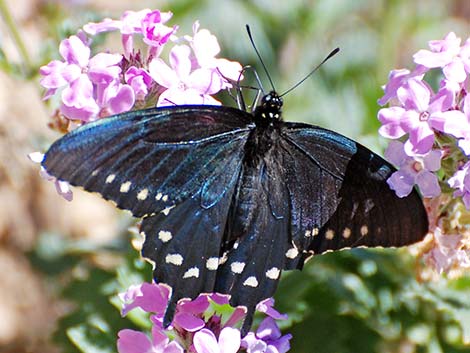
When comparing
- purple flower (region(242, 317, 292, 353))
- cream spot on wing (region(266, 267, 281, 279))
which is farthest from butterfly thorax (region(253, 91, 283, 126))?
purple flower (region(242, 317, 292, 353))

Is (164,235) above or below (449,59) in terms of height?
below

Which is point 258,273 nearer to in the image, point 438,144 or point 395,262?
point 438,144

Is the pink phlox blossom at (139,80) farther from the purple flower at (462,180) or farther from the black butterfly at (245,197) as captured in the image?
the purple flower at (462,180)

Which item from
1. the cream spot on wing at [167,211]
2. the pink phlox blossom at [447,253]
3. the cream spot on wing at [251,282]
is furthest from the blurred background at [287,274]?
the cream spot on wing at [167,211]

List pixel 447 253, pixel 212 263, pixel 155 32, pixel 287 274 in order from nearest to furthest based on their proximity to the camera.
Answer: pixel 212 263 → pixel 155 32 → pixel 447 253 → pixel 287 274

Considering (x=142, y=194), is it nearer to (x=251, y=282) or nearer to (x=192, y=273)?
(x=192, y=273)

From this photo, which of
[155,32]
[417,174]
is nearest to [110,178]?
[155,32]

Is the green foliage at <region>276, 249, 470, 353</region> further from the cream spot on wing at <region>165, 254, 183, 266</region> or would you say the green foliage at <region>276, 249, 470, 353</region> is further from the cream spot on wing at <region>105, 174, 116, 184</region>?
the cream spot on wing at <region>105, 174, 116, 184</region>

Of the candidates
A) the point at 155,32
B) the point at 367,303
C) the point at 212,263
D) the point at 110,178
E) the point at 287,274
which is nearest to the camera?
the point at 110,178
